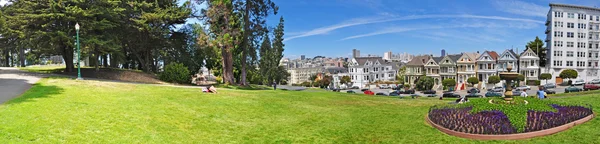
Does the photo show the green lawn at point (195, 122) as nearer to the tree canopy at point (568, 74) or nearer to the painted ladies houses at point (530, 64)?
the painted ladies houses at point (530, 64)

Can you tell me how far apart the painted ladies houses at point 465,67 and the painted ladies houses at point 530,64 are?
8.22 metres

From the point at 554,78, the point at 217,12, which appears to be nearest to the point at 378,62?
the point at 554,78

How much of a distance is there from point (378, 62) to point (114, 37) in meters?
74.3

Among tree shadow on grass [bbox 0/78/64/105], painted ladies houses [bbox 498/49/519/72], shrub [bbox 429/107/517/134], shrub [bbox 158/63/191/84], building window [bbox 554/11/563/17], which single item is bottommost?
shrub [bbox 429/107/517/134]

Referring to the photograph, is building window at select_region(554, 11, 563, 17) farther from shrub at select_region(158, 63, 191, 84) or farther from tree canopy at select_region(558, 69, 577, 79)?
shrub at select_region(158, 63, 191, 84)

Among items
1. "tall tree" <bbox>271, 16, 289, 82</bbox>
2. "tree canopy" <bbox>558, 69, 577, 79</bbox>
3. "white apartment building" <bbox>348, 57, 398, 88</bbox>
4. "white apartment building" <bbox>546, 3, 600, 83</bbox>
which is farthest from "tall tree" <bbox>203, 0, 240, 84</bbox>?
"white apartment building" <bbox>348, 57, 398, 88</bbox>

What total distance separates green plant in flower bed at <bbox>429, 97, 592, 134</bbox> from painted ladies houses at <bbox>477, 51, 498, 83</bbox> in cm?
5960

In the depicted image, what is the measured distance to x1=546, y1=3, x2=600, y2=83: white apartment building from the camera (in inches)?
2539

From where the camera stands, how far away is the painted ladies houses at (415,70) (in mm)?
80744

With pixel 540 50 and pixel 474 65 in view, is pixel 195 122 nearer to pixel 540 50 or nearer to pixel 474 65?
pixel 474 65

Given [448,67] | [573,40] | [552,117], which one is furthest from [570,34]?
[552,117]

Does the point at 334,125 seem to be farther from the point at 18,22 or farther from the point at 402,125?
the point at 18,22

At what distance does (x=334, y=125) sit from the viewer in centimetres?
1362

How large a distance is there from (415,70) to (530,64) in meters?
23.5
